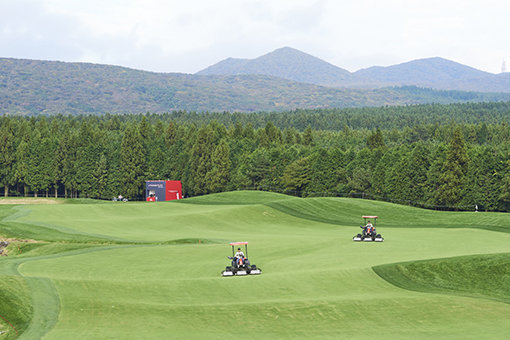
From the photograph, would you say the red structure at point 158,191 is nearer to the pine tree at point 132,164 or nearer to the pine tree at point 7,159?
the pine tree at point 132,164

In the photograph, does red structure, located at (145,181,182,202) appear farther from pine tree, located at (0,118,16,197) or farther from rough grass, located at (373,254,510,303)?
rough grass, located at (373,254,510,303)

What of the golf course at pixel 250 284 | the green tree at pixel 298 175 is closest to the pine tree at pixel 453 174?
the green tree at pixel 298 175

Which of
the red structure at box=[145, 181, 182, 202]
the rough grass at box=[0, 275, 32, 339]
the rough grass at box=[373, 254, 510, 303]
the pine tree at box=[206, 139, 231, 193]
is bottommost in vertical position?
the rough grass at box=[373, 254, 510, 303]

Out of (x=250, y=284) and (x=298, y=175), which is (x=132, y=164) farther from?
(x=250, y=284)

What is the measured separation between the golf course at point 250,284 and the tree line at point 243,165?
4107 cm

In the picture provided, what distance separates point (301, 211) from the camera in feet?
287

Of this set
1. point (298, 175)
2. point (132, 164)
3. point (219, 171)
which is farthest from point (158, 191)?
point (298, 175)

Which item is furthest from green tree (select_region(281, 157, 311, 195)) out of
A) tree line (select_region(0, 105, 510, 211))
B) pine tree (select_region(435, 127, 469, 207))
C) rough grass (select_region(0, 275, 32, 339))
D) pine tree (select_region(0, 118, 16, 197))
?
rough grass (select_region(0, 275, 32, 339))

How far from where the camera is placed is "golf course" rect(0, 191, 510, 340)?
2797cm

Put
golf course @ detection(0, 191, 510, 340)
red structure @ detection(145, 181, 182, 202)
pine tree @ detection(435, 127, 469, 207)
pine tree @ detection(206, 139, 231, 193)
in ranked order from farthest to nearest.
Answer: pine tree @ detection(206, 139, 231, 193) → red structure @ detection(145, 181, 182, 202) → pine tree @ detection(435, 127, 469, 207) → golf course @ detection(0, 191, 510, 340)

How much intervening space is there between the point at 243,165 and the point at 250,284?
11181cm

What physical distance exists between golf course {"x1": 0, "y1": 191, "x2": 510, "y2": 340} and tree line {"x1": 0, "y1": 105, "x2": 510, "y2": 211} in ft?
135

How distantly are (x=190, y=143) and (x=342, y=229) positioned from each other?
91804mm

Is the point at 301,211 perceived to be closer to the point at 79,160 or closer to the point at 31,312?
the point at 31,312
